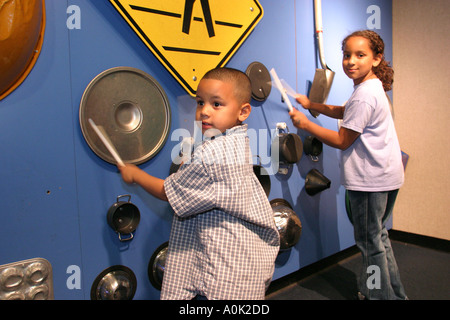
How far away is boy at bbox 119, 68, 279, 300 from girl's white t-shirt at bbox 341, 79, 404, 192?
1.84 feet

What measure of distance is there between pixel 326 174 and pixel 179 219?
1182 mm

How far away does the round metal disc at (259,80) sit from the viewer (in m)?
1.41

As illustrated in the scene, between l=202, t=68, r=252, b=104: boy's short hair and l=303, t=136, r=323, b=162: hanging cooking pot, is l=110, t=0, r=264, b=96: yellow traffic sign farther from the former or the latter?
l=303, t=136, r=323, b=162: hanging cooking pot

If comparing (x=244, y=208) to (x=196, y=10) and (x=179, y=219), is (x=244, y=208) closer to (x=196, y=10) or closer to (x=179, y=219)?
(x=179, y=219)

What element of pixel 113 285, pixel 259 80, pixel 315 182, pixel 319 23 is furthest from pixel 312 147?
pixel 113 285

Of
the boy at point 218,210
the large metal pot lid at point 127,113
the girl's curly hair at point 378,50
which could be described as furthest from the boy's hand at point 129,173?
the girl's curly hair at point 378,50

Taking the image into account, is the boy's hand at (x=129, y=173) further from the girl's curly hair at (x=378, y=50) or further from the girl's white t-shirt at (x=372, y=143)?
the girl's curly hair at (x=378, y=50)

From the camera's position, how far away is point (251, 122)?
4.72 feet

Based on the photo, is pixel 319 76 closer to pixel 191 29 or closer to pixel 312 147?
pixel 312 147

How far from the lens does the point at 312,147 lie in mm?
1685

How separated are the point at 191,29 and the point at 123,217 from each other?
768 mm

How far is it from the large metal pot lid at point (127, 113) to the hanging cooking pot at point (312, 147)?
840 millimetres

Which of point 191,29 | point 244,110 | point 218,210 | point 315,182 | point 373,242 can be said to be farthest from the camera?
point 315,182

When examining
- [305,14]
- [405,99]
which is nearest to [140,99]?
[305,14]
